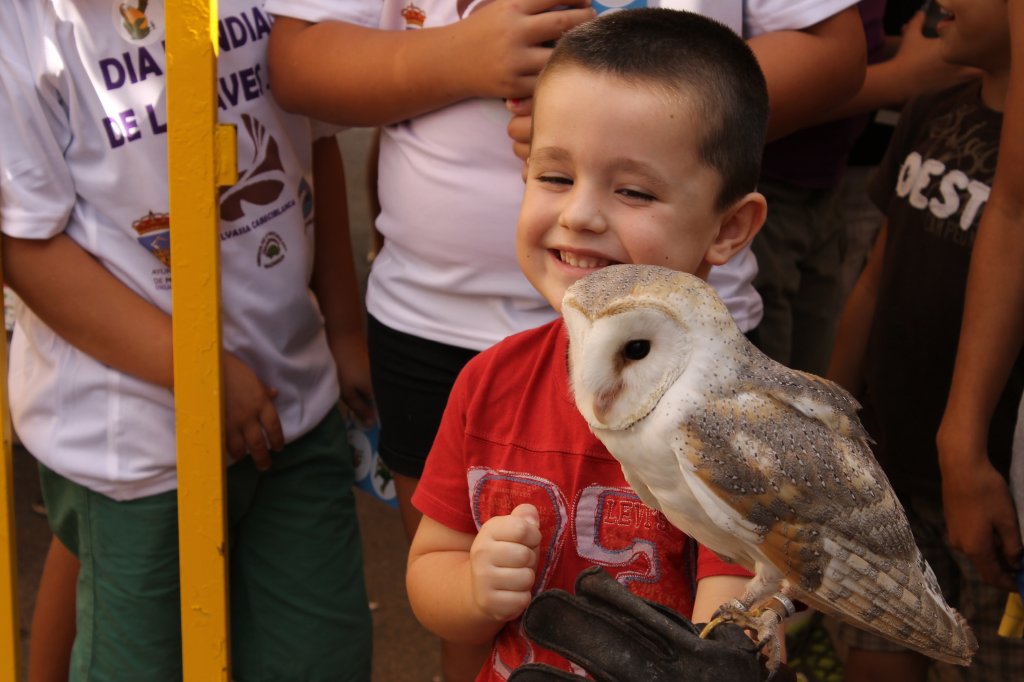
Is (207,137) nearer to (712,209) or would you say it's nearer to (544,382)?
(544,382)

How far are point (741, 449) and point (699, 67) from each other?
40cm

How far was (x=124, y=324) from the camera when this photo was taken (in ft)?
4.86

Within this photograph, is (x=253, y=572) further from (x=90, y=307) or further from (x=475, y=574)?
(x=475, y=574)

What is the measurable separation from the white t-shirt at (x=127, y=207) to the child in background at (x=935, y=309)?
986mm

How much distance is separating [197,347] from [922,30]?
1.79 meters

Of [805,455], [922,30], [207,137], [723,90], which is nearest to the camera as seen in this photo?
[805,455]

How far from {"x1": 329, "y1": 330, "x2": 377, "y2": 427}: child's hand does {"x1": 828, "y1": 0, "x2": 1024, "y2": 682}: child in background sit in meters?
0.90

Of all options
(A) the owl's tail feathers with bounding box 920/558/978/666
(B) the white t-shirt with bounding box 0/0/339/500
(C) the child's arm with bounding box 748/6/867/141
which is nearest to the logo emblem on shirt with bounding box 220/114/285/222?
(B) the white t-shirt with bounding box 0/0/339/500

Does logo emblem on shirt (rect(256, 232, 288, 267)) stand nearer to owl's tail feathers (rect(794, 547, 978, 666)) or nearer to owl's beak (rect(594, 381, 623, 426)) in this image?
owl's beak (rect(594, 381, 623, 426))

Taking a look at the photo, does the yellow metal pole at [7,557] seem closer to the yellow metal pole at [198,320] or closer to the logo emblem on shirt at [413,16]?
the yellow metal pole at [198,320]

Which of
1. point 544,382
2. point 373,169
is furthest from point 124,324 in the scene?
point 373,169

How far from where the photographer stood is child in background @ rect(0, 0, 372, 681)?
1.43 metres

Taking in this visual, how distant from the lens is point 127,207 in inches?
58.4

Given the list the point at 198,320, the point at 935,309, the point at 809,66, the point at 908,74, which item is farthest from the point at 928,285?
the point at 198,320
